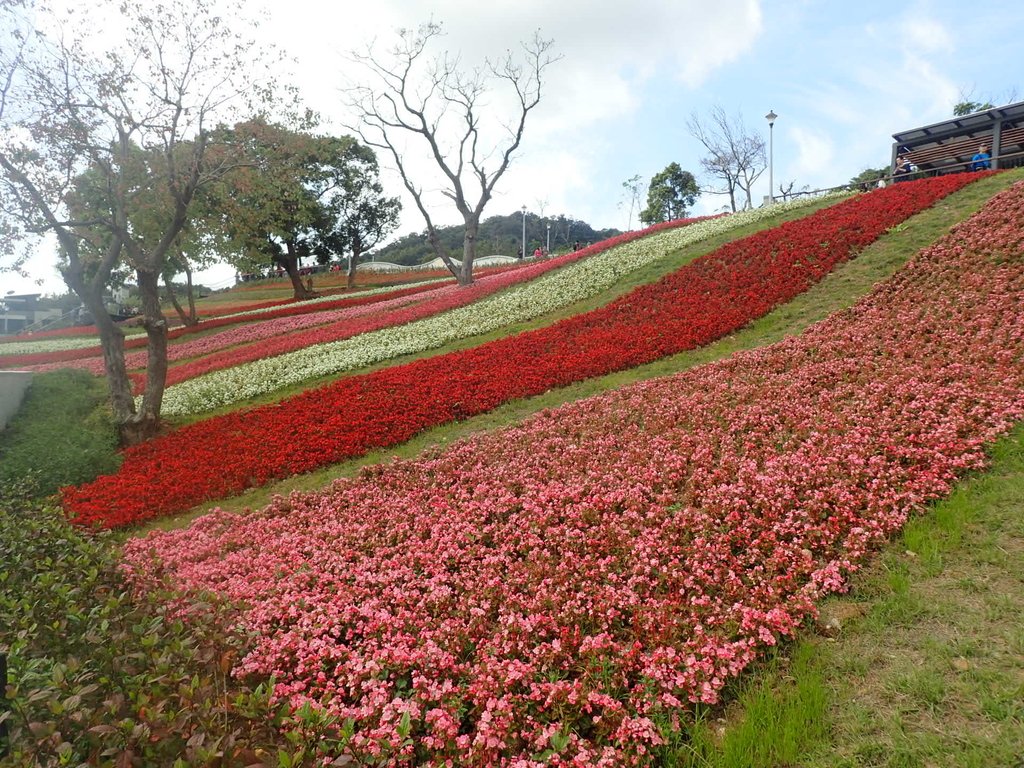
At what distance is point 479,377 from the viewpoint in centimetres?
1256

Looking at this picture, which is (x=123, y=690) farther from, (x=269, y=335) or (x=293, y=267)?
(x=293, y=267)

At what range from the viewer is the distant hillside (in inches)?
3255

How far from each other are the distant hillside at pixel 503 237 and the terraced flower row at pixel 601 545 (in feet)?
237

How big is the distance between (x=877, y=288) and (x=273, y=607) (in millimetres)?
12634

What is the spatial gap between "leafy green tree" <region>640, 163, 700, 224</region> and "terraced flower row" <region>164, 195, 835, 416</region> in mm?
46587

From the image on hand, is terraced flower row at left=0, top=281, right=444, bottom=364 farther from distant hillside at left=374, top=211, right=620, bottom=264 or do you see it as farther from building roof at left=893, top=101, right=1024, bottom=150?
distant hillside at left=374, top=211, right=620, bottom=264

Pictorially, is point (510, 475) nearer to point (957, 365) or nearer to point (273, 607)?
point (273, 607)

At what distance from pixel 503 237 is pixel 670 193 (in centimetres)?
3290

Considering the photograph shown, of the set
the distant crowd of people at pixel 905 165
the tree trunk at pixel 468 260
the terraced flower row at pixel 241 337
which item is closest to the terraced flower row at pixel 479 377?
the distant crowd of people at pixel 905 165

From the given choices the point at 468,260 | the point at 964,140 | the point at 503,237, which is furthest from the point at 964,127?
the point at 503,237

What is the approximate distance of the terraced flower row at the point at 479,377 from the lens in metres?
9.73

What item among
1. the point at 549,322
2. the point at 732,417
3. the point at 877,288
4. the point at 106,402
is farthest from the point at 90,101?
the point at 877,288

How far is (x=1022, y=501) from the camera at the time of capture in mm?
5254

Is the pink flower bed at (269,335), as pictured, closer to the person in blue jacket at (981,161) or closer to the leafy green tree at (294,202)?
the leafy green tree at (294,202)
